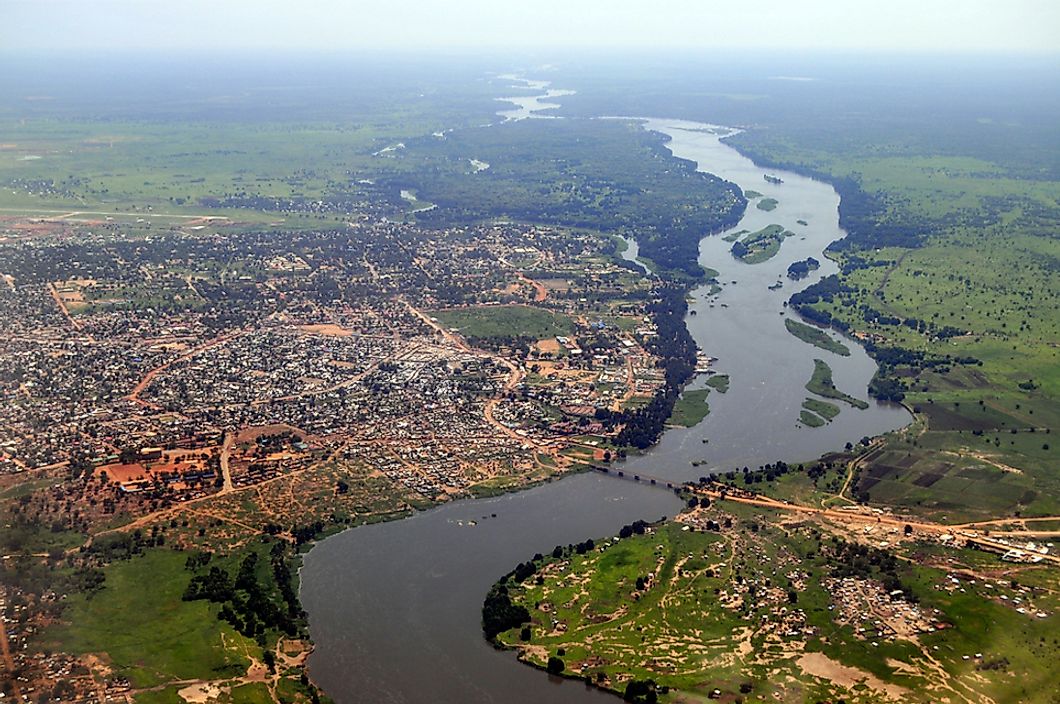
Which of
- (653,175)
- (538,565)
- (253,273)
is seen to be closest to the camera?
(538,565)

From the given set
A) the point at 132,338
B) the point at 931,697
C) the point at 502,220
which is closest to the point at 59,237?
the point at 132,338

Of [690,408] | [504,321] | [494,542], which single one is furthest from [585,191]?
[494,542]

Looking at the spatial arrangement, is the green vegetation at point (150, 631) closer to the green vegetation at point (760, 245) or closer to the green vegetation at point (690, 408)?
the green vegetation at point (690, 408)

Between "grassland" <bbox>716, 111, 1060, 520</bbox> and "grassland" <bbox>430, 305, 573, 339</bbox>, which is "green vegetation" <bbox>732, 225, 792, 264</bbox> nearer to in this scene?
"grassland" <bbox>716, 111, 1060, 520</bbox>

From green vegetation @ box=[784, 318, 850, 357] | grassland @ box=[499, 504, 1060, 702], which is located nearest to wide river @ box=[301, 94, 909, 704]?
green vegetation @ box=[784, 318, 850, 357]

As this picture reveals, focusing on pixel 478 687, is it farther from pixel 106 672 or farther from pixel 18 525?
pixel 18 525

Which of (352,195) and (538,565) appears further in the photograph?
(352,195)

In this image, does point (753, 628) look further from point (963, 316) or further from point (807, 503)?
point (963, 316)
